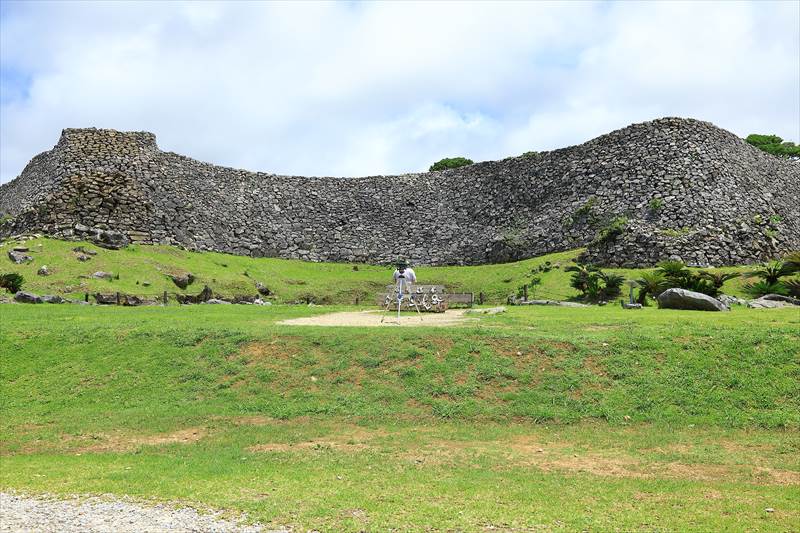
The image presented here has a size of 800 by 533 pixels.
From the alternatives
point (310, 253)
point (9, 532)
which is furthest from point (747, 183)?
point (9, 532)

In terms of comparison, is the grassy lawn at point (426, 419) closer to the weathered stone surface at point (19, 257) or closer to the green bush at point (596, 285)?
the green bush at point (596, 285)

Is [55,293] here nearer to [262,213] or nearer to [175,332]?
[175,332]

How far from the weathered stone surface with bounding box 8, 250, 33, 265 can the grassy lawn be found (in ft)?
45.9

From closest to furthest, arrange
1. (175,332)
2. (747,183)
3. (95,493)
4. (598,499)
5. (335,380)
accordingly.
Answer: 1. (598,499)
2. (95,493)
3. (335,380)
4. (175,332)
5. (747,183)

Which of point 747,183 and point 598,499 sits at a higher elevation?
point 747,183

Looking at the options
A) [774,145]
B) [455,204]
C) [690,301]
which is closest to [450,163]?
[455,204]

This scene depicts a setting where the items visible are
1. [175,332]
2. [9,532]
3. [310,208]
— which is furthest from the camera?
[310,208]

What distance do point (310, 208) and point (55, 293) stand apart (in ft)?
81.9

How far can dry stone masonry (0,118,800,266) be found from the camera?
1490 inches

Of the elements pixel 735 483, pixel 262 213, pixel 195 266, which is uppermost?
pixel 262 213

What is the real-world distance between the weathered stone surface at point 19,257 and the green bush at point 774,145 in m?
68.2

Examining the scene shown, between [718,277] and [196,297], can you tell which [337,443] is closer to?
[196,297]

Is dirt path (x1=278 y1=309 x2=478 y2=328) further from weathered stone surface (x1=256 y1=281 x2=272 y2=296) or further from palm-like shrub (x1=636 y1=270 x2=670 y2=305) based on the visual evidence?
weathered stone surface (x1=256 y1=281 x2=272 y2=296)

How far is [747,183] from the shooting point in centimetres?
4153
